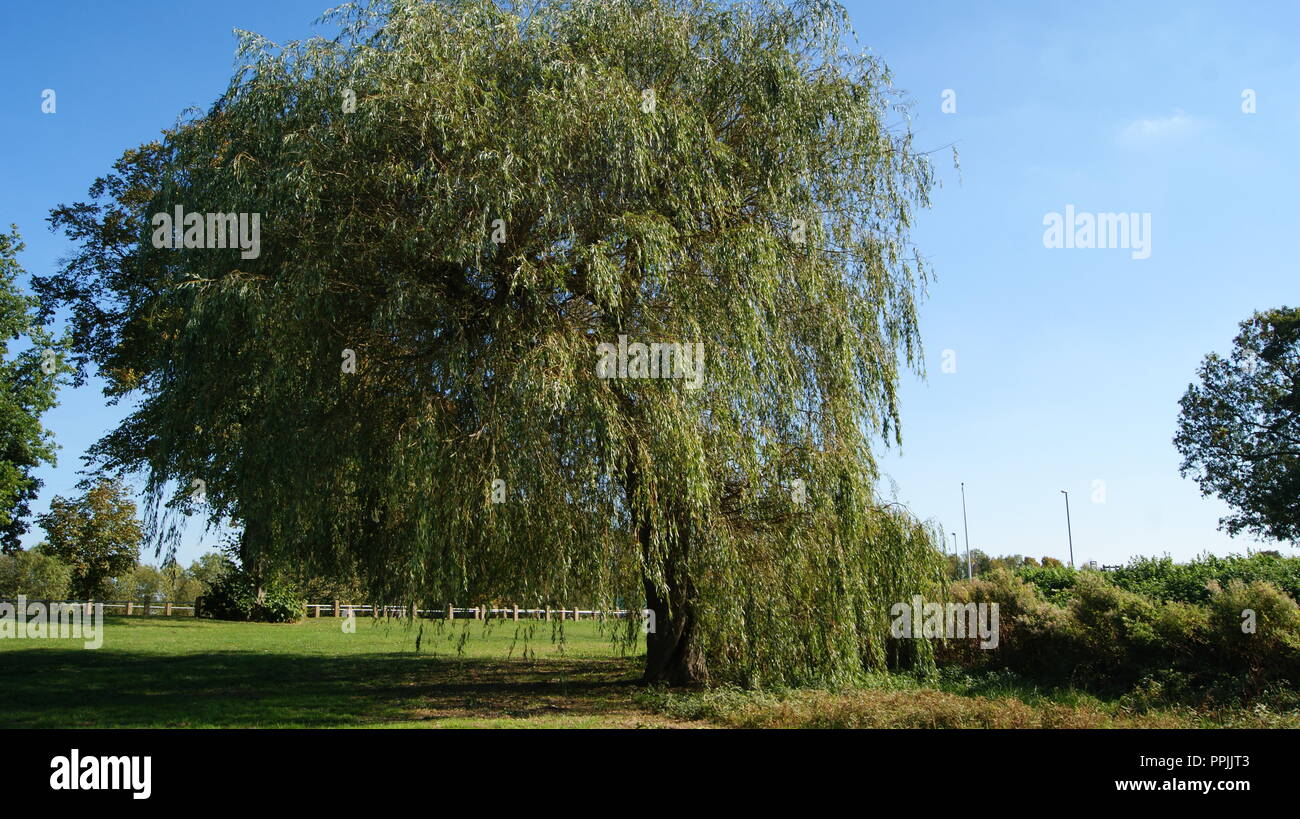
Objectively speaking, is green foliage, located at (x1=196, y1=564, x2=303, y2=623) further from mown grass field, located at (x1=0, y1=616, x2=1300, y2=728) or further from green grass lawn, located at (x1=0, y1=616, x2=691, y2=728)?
mown grass field, located at (x1=0, y1=616, x2=1300, y2=728)

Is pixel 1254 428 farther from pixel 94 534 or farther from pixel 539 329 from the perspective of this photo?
pixel 94 534

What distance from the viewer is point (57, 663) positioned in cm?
1803

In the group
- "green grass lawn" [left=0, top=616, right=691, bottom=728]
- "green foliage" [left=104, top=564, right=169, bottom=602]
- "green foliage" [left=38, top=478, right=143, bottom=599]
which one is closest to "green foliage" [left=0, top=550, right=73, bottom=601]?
"green foliage" [left=104, top=564, right=169, bottom=602]

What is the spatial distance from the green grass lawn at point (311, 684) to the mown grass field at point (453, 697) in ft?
0.11

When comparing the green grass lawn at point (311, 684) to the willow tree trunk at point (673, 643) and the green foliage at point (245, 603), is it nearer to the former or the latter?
the willow tree trunk at point (673, 643)

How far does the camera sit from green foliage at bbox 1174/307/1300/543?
129 feet

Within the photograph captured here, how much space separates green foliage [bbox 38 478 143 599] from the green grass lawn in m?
14.8

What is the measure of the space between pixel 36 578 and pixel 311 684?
214 ft

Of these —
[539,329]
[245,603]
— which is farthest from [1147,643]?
[245,603]

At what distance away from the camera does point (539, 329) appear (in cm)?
1098
